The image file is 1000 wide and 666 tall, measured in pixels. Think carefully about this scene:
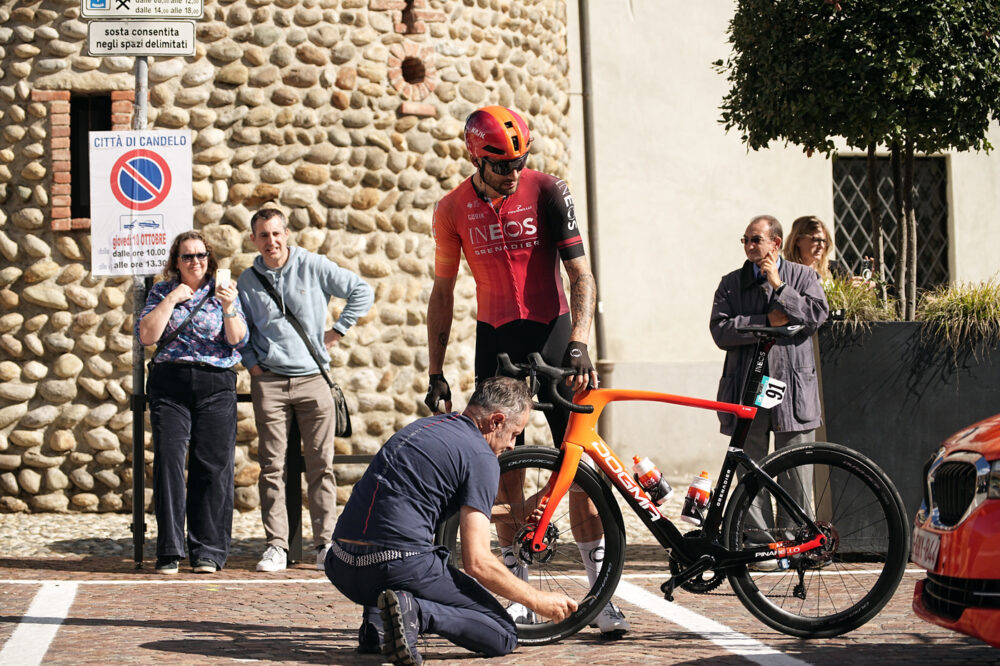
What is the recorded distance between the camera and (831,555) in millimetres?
5160

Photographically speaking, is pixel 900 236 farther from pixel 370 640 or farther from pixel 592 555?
pixel 370 640

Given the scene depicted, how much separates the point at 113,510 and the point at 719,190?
6910 mm

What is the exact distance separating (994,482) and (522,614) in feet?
6.39

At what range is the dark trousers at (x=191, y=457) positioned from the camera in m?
7.40

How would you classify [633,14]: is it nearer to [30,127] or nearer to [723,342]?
[30,127]

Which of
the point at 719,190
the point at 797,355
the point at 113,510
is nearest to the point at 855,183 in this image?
the point at 719,190

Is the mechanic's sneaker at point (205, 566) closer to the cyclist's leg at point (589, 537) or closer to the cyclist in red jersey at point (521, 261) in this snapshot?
the cyclist in red jersey at point (521, 261)

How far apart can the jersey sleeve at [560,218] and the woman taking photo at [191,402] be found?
250cm

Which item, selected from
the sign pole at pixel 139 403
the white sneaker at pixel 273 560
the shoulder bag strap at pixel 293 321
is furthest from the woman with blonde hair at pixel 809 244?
the sign pole at pixel 139 403

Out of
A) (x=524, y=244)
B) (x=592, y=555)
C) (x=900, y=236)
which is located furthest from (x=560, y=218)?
(x=900, y=236)

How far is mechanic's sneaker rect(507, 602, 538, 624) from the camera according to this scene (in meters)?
5.12

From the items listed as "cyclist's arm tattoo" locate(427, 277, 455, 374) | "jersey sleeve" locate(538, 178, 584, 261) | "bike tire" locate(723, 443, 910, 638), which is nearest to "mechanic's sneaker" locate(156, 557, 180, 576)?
"cyclist's arm tattoo" locate(427, 277, 455, 374)

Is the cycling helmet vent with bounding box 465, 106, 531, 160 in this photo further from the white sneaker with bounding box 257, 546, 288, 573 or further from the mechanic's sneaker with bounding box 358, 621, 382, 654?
the white sneaker with bounding box 257, 546, 288, 573

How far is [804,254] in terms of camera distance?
7887mm
